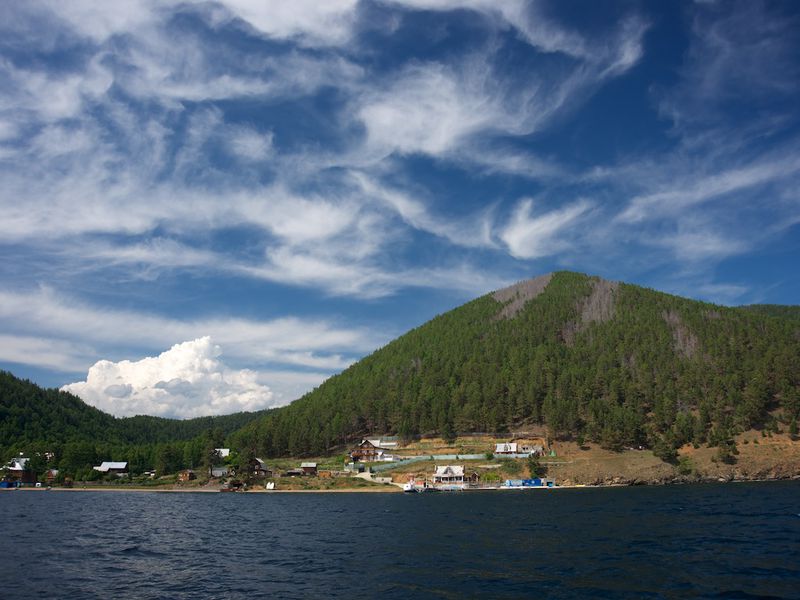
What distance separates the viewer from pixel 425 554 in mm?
43562

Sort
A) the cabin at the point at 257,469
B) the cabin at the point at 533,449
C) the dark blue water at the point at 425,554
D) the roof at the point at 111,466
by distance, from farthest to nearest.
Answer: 1. the roof at the point at 111,466
2. the cabin at the point at 257,469
3. the cabin at the point at 533,449
4. the dark blue water at the point at 425,554

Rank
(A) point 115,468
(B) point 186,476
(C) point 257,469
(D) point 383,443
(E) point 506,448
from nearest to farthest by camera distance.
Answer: (E) point 506,448, (C) point 257,469, (B) point 186,476, (A) point 115,468, (D) point 383,443

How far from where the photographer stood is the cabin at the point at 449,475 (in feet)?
463

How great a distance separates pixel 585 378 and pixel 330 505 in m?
130

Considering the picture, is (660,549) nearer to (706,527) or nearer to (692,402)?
(706,527)

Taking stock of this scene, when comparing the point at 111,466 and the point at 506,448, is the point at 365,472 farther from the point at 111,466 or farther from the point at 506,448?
the point at 111,466

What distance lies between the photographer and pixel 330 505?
95.7 m

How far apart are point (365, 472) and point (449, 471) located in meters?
24.1

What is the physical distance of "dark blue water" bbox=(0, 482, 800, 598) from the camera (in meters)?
32.3

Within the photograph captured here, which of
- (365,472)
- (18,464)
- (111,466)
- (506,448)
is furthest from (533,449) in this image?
(18,464)

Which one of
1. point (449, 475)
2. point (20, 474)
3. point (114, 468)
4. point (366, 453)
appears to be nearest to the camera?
point (449, 475)

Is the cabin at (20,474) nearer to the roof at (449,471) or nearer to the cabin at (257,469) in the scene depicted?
the cabin at (257,469)

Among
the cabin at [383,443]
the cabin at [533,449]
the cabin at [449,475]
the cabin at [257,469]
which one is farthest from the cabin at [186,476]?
the cabin at [533,449]

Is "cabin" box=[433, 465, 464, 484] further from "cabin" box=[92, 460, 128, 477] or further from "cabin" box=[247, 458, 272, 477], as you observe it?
"cabin" box=[92, 460, 128, 477]
